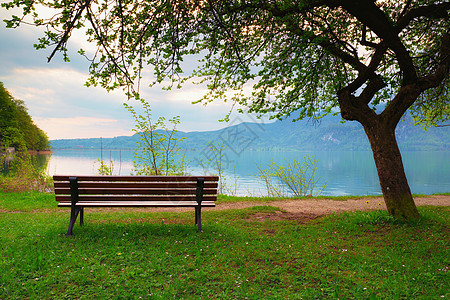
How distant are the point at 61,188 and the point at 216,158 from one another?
854cm

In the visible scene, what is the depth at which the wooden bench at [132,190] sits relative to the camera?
5.59 metres

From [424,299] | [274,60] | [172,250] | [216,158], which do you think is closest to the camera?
[424,299]

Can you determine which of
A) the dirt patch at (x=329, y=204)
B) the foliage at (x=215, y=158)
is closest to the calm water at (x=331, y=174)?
the foliage at (x=215, y=158)

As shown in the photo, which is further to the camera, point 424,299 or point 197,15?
point 197,15

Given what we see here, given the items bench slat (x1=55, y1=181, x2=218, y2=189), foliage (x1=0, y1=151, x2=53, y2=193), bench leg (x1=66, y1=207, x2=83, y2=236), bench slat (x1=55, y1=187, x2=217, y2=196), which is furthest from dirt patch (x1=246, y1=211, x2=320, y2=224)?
foliage (x1=0, y1=151, x2=53, y2=193)

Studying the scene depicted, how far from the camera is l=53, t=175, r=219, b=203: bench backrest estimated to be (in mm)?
5594

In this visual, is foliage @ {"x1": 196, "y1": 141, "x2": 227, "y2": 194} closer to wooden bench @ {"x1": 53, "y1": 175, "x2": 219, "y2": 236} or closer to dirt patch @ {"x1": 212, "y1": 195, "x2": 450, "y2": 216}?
dirt patch @ {"x1": 212, "y1": 195, "x2": 450, "y2": 216}

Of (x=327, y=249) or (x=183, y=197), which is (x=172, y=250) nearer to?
(x=183, y=197)

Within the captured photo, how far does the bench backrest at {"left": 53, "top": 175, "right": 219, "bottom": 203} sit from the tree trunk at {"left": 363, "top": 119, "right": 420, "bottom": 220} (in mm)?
3795

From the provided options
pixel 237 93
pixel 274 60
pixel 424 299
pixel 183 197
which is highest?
pixel 274 60

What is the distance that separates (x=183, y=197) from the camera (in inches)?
229

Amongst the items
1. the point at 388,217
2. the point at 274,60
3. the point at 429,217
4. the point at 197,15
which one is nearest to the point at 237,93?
the point at 274,60

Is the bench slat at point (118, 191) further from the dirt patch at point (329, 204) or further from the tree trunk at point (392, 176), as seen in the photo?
the tree trunk at point (392, 176)

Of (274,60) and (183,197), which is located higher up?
(274,60)
